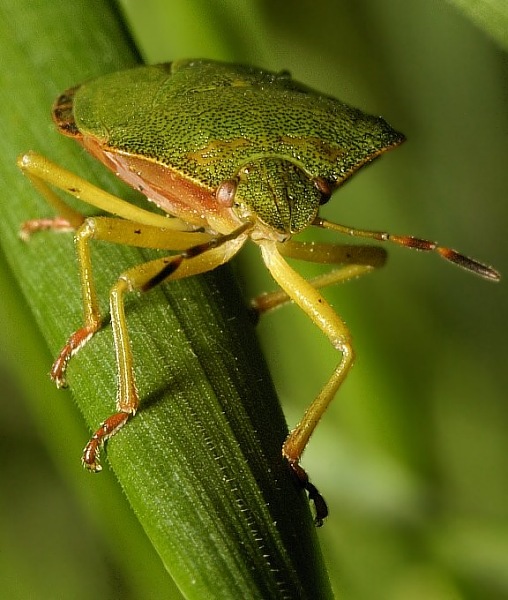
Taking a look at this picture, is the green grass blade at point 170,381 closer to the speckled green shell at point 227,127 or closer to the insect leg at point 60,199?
the insect leg at point 60,199

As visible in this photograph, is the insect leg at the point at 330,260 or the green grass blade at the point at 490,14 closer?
the green grass blade at the point at 490,14

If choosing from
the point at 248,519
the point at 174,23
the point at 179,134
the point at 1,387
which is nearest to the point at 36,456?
the point at 1,387

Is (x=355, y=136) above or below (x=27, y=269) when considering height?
below

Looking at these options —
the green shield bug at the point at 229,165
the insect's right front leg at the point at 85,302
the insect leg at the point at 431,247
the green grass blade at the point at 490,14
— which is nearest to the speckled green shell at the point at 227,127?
the green shield bug at the point at 229,165

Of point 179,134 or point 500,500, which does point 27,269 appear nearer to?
point 179,134

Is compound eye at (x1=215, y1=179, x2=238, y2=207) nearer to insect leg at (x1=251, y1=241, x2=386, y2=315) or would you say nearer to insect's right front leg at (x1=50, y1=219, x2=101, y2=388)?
insect leg at (x1=251, y1=241, x2=386, y2=315)

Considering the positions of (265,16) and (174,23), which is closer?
(174,23)

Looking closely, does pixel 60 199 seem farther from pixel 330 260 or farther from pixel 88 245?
pixel 330 260
